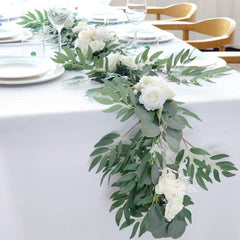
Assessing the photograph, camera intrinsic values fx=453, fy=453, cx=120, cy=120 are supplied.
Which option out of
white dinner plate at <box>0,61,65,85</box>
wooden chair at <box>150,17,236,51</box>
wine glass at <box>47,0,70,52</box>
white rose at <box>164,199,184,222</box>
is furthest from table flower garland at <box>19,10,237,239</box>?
wooden chair at <box>150,17,236,51</box>

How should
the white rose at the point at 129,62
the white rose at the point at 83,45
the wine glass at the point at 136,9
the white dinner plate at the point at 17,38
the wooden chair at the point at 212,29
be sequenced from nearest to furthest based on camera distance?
1. the white rose at the point at 129,62
2. the white rose at the point at 83,45
3. the wine glass at the point at 136,9
4. the white dinner plate at the point at 17,38
5. the wooden chair at the point at 212,29

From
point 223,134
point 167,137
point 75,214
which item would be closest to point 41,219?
point 75,214

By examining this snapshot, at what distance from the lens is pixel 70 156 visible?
46.6 inches

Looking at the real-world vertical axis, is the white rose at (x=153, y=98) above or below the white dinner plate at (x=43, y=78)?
above

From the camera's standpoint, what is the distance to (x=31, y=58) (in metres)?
1.52

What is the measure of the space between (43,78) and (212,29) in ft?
6.31

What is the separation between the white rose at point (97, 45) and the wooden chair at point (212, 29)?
1173 millimetres

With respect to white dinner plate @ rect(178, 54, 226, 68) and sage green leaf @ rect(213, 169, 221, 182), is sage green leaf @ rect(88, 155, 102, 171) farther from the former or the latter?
white dinner plate @ rect(178, 54, 226, 68)

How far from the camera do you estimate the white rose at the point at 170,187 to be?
1.06m

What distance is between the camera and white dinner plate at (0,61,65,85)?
1275 millimetres

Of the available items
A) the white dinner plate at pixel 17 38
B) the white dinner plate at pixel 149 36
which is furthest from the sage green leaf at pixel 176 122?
the white dinner plate at pixel 17 38

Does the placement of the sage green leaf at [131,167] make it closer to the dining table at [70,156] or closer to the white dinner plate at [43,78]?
the dining table at [70,156]

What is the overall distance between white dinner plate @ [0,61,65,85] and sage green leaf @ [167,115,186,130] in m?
0.41

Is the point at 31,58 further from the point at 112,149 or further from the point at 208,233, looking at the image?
the point at 208,233
